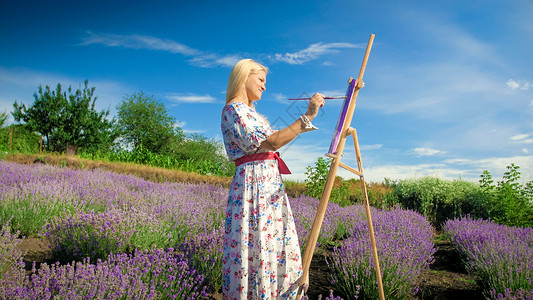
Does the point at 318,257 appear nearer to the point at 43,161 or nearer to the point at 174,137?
the point at 43,161

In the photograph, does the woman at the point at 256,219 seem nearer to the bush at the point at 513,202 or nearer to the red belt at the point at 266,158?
the red belt at the point at 266,158

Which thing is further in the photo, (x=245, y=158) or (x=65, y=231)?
(x=65, y=231)

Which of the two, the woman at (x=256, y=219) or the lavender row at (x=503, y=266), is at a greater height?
the woman at (x=256, y=219)

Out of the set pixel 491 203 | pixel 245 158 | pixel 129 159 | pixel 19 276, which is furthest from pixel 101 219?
pixel 129 159

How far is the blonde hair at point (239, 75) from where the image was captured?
247 cm

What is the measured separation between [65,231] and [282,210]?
2.48 metres

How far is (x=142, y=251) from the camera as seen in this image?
3611 mm

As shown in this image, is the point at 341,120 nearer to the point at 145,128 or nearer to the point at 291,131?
the point at 291,131

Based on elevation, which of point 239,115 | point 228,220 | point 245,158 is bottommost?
point 228,220

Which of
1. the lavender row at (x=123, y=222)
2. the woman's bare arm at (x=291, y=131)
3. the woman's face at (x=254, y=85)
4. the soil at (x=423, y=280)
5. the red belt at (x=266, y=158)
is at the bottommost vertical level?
the soil at (x=423, y=280)

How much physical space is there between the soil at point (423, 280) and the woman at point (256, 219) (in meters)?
0.87

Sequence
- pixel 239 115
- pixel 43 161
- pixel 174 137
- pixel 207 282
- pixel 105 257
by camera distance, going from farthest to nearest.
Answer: pixel 174 137 < pixel 43 161 < pixel 105 257 < pixel 207 282 < pixel 239 115

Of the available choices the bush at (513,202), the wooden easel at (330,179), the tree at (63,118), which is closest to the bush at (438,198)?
the bush at (513,202)

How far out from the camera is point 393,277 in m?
3.09
